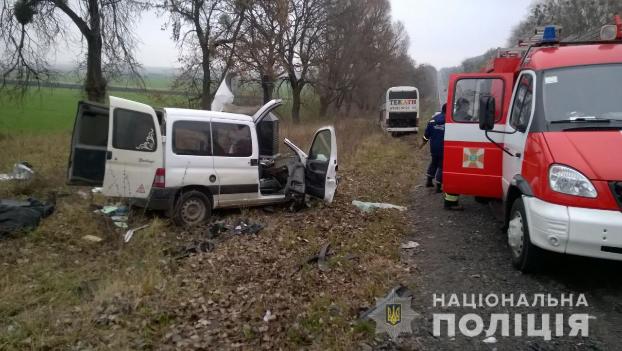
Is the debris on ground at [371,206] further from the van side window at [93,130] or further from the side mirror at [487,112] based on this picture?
the van side window at [93,130]

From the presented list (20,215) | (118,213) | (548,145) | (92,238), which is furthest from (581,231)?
(20,215)

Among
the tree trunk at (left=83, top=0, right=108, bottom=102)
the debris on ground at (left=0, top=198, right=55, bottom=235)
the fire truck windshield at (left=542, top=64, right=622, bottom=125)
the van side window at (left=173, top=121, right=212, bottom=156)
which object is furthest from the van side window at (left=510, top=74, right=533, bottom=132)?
the tree trunk at (left=83, top=0, right=108, bottom=102)

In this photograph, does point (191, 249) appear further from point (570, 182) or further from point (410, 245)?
point (570, 182)

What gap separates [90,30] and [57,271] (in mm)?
15946

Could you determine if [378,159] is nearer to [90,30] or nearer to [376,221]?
[376,221]

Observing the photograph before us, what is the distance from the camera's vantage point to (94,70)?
61.9 feet

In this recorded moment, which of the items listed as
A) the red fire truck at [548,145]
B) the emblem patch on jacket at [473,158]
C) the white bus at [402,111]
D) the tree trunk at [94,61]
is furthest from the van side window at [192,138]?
the white bus at [402,111]

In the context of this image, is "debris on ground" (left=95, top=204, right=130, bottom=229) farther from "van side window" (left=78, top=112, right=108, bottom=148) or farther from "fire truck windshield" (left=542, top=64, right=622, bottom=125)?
"fire truck windshield" (left=542, top=64, right=622, bottom=125)

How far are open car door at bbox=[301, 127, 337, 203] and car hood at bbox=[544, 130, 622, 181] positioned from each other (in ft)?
13.4

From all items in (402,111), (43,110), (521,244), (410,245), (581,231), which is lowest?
(410,245)

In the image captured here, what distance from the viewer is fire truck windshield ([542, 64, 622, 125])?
449cm

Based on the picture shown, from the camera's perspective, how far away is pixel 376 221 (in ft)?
24.1

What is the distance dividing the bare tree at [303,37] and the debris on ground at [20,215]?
71.0ft

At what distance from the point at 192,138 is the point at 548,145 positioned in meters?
5.22
